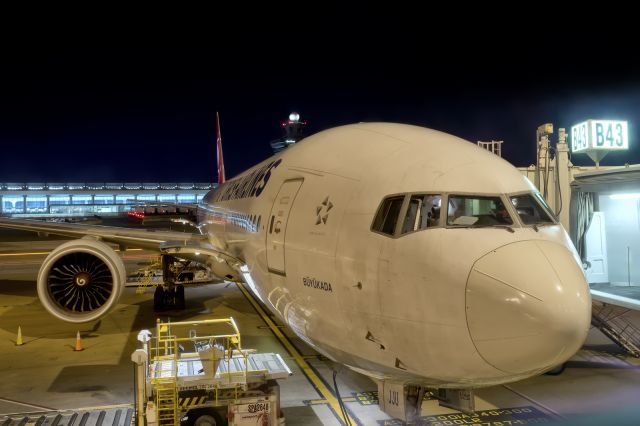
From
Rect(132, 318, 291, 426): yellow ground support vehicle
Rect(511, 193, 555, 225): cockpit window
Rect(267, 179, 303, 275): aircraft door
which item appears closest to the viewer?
Rect(511, 193, 555, 225): cockpit window

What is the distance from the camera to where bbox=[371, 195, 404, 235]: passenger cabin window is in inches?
177

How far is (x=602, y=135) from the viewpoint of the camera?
17922 millimetres

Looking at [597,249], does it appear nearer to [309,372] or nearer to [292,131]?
[309,372]

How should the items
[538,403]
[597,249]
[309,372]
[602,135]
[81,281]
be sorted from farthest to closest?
1. [602,135]
2. [597,249]
3. [81,281]
4. [309,372]
5. [538,403]

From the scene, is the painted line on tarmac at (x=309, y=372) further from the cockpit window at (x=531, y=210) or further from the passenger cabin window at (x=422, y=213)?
the cockpit window at (x=531, y=210)

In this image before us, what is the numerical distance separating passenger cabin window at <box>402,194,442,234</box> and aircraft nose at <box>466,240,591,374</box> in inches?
23.9

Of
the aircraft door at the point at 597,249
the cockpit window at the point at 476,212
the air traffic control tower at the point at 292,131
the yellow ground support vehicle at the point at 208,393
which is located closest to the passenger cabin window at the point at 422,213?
the cockpit window at the point at 476,212

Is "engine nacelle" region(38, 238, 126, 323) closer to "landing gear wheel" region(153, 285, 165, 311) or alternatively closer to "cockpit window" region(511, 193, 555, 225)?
"landing gear wheel" region(153, 285, 165, 311)

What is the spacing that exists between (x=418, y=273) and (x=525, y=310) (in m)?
0.82

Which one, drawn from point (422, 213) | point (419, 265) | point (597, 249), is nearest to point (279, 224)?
point (422, 213)

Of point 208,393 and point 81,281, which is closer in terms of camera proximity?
point 208,393

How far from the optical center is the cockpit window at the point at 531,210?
14.6ft

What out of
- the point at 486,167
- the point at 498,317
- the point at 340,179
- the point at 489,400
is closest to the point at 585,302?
the point at 498,317

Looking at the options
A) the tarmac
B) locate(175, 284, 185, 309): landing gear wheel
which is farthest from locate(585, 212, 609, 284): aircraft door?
locate(175, 284, 185, 309): landing gear wheel
